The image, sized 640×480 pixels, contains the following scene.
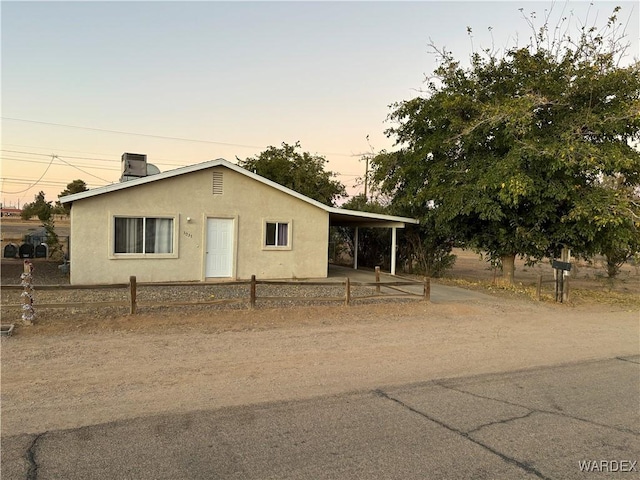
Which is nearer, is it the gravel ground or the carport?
the gravel ground

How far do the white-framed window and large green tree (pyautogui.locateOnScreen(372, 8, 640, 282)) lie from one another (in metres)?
5.35

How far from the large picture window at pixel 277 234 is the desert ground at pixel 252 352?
19.8ft

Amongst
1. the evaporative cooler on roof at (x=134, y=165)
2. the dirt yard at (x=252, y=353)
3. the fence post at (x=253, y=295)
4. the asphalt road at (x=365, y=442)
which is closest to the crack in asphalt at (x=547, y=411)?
the asphalt road at (x=365, y=442)

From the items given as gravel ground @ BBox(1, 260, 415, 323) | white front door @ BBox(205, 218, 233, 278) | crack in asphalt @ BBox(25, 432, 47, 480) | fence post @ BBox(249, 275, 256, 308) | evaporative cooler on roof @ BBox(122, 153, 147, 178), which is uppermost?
evaporative cooler on roof @ BBox(122, 153, 147, 178)

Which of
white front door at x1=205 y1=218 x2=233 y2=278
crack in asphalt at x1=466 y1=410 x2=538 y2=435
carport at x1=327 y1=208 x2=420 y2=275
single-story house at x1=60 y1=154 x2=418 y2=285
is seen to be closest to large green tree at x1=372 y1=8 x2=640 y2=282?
carport at x1=327 y1=208 x2=420 y2=275

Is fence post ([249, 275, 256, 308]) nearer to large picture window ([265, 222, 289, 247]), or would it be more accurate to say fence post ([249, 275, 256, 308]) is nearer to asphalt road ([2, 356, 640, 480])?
asphalt road ([2, 356, 640, 480])

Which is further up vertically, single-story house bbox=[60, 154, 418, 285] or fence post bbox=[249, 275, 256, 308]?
single-story house bbox=[60, 154, 418, 285]

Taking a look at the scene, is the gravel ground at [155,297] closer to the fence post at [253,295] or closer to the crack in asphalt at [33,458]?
the fence post at [253,295]

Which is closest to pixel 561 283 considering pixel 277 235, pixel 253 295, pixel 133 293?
pixel 277 235

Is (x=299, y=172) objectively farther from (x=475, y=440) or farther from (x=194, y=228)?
(x=475, y=440)

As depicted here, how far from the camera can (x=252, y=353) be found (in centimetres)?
673

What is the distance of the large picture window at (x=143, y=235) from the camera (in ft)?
44.4

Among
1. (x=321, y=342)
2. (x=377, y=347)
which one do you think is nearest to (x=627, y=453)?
(x=377, y=347)

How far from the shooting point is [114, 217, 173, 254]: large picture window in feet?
44.4
